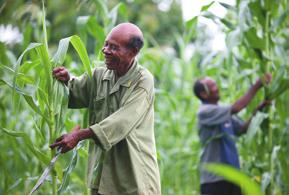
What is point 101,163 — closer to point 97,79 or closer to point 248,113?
point 97,79

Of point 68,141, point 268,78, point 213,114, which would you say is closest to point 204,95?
point 213,114

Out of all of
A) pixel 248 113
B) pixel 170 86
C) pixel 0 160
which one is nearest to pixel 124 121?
pixel 0 160

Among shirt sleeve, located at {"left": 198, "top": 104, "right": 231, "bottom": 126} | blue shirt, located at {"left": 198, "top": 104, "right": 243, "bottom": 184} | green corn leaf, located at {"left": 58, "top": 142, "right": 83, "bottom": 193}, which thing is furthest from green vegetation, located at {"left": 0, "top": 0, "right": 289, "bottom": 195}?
shirt sleeve, located at {"left": 198, "top": 104, "right": 231, "bottom": 126}

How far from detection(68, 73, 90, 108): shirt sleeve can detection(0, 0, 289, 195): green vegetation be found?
0.13 metres

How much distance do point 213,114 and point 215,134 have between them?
224 millimetres

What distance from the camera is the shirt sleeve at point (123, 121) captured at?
259 cm

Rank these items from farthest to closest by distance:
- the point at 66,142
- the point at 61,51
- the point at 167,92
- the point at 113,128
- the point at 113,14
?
1. the point at 167,92
2. the point at 113,14
3. the point at 61,51
4. the point at 113,128
5. the point at 66,142

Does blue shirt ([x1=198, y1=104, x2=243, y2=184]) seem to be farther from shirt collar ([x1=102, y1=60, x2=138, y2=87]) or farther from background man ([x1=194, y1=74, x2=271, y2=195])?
shirt collar ([x1=102, y1=60, x2=138, y2=87])

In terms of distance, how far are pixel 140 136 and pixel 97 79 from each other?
39cm

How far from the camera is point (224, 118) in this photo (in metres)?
4.41

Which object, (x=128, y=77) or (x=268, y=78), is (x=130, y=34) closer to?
(x=128, y=77)

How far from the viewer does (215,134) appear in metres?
4.62

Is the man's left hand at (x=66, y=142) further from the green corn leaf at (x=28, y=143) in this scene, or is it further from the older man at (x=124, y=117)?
the green corn leaf at (x=28, y=143)

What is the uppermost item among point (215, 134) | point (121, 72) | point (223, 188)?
point (121, 72)
